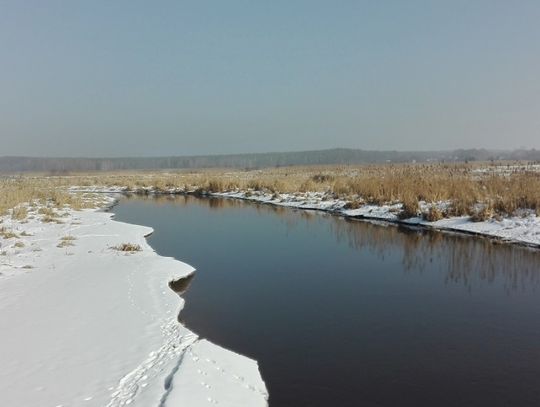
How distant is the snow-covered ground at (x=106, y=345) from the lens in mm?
4863

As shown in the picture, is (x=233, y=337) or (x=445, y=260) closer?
(x=233, y=337)

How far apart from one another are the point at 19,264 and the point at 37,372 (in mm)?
6721

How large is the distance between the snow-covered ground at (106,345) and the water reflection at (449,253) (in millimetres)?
5889

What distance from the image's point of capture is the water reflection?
1002cm

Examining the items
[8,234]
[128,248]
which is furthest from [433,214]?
[8,234]

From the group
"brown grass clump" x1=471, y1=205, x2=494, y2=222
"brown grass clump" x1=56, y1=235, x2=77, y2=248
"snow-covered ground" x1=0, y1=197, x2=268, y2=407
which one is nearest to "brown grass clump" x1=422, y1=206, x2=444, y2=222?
"brown grass clump" x1=471, y1=205, x2=494, y2=222

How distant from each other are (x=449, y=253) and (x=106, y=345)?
9552 millimetres

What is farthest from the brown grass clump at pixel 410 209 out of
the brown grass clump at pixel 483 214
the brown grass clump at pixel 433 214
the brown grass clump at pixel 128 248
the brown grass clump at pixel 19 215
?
the brown grass clump at pixel 19 215

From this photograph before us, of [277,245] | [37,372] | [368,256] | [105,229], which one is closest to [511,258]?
[368,256]

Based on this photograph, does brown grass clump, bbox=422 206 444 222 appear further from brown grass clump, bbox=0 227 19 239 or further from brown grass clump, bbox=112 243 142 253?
brown grass clump, bbox=0 227 19 239

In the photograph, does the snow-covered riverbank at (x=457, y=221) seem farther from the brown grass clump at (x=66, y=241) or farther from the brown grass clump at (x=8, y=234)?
the brown grass clump at (x=8, y=234)

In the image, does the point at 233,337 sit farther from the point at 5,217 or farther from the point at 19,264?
the point at 5,217

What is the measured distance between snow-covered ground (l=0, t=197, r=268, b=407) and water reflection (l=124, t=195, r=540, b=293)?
5.89 m

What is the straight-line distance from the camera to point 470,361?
5902mm
